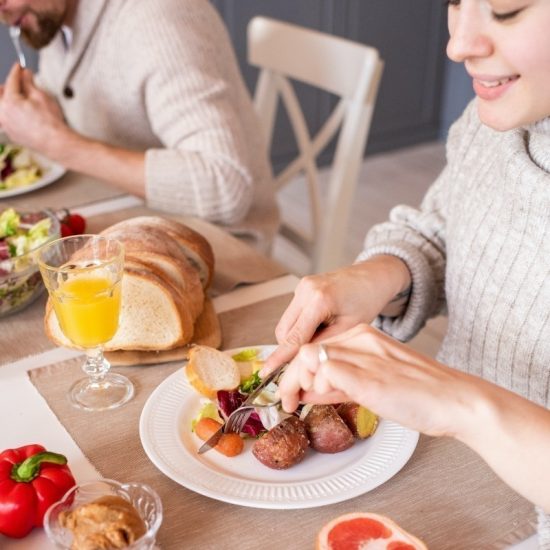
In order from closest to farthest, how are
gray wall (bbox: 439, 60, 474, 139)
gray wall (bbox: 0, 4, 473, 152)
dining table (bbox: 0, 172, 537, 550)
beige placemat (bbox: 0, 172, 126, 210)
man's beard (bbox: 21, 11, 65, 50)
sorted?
dining table (bbox: 0, 172, 537, 550), beige placemat (bbox: 0, 172, 126, 210), man's beard (bbox: 21, 11, 65, 50), gray wall (bbox: 0, 4, 473, 152), gray wall (bbox: 439, 60, 474, 139)

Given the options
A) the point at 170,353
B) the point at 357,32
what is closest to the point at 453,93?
the point at 357,32

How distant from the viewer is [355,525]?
80 cm

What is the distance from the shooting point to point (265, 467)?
36.8 inches

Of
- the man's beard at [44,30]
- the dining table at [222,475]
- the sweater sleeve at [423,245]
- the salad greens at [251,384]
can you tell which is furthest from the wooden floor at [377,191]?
the salad greens at [251,384]

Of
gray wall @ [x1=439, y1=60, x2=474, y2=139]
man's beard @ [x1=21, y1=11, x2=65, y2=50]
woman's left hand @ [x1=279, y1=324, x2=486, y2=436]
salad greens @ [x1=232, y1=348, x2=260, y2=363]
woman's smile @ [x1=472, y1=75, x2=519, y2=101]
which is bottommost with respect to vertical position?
gray wall @ [x1=439, y1=60, x2=474, y2=139]

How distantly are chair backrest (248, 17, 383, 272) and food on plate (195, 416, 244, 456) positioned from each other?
1228 mm

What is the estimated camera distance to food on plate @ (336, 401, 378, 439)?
96 centimetres

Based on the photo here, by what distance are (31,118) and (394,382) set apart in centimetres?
129

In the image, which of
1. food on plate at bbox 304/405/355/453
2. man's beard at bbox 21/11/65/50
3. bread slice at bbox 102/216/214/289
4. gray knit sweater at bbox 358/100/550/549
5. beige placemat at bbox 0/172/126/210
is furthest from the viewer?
man's beard at bbox 21/11/65/50

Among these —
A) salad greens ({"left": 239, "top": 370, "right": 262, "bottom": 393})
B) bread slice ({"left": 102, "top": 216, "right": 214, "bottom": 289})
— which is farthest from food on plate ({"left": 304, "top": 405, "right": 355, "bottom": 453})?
bread slice ({"left": 102, "top": 216, "right": 214, "bottom": 289})

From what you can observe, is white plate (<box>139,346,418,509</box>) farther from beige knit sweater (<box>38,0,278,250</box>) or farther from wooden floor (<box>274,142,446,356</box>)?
wooden floor (<box>274,142,446,356</box>)

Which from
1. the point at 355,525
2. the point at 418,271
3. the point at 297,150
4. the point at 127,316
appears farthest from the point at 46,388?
the point at 297,150

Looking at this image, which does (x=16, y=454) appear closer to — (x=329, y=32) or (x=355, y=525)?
(x=355, y=525)

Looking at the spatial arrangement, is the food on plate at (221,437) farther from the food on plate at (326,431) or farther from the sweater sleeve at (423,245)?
the sweater sleeve at (423,245)
